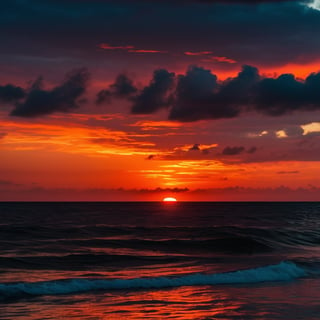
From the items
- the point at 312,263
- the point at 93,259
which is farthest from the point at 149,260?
the point at 312,263

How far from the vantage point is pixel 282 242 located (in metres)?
56.3

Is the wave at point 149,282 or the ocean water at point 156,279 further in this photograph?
the wave at point 149,282

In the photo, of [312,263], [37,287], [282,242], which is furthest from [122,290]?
[282,242]

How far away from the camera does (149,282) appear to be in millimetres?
27312

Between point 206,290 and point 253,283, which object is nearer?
point 206,290

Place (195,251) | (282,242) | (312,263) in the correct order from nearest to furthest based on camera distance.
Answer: (312,263) → (195,251) → (282,242)

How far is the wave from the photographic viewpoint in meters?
25.1

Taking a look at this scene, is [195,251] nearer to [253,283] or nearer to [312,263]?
[312,263]

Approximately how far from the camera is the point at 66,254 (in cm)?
4162

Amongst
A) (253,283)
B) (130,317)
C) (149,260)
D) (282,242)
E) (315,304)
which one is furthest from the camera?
(282,242)

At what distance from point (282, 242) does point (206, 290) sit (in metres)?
32.1

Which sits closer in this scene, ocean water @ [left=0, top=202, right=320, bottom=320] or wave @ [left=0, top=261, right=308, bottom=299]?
ocean water @ [left=0, top=202, right=320, bottom=320]

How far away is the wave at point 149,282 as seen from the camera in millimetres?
25078

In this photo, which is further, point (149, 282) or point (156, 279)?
point (156, 279)
